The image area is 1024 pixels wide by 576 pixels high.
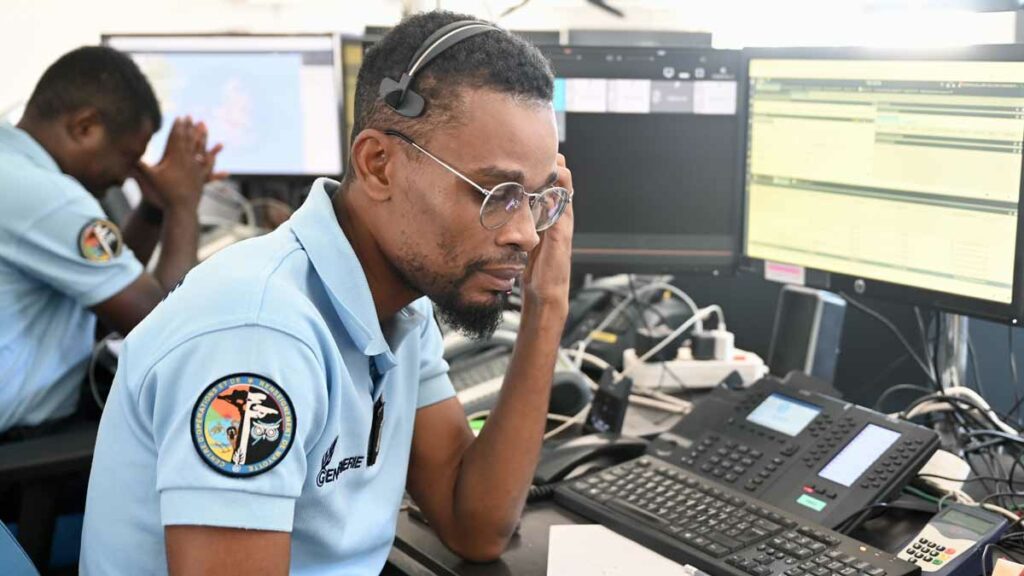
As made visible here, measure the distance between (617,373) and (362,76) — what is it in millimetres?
783

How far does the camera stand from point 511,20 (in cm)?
269

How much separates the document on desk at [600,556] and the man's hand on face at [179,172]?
1506mm

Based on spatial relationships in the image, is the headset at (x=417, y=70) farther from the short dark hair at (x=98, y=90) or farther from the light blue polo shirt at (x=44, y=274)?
the short dark hair at (x=98, y=90)

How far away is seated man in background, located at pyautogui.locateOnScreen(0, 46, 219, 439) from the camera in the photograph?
172 cm

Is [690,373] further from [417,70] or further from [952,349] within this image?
[417,70]

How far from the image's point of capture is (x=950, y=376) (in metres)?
1.43

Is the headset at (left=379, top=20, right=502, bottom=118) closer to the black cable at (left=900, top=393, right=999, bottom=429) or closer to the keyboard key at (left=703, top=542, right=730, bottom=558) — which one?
the keyboard key at (left=703, top=542, right=730, bottom=558)

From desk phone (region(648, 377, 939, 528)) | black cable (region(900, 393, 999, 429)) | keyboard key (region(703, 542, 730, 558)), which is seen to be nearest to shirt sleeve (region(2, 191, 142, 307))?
desk phone (region(648, 377, 939, 528))

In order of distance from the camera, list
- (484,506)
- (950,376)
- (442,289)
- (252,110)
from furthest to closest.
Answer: (252,110) < (950,376) < (484,506) < (442,289)

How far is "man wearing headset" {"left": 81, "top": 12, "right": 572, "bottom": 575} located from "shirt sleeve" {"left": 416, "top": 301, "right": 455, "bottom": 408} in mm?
39

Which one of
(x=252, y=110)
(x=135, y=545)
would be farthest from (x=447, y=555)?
(x=252, y=110)

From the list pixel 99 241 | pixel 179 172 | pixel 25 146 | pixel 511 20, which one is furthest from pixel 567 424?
pixel 511 20

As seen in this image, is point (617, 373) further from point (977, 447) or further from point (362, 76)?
point (362, 76)

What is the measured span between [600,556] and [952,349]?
65 centimetres
